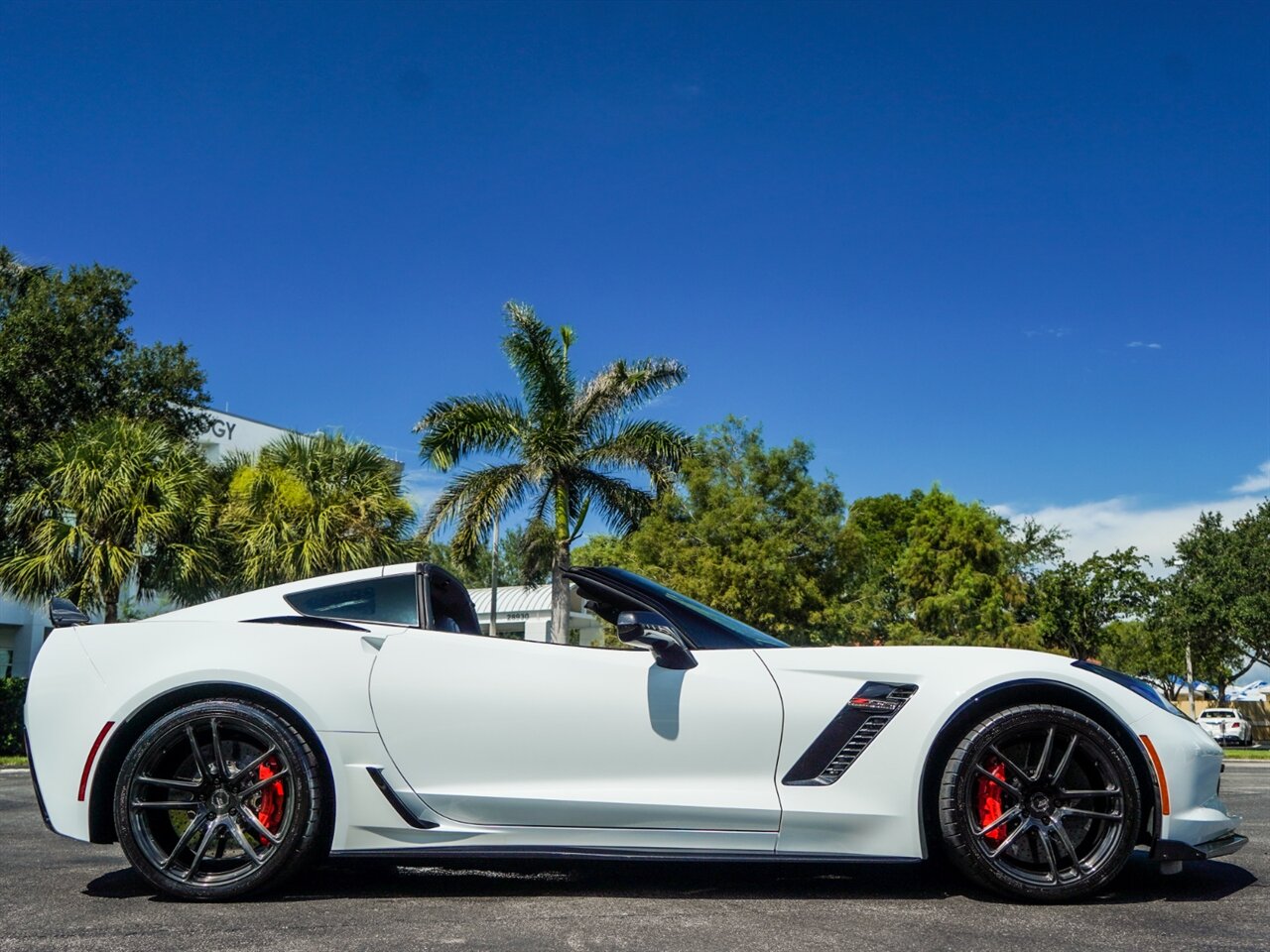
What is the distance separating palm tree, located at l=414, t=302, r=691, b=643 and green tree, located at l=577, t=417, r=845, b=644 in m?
0.88

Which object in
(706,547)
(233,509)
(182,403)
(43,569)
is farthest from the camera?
(182,403)

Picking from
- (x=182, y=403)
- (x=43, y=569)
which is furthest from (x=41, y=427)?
(x=43, y=569)

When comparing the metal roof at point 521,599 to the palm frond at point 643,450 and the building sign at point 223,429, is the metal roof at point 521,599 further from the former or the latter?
the building sign at point 223,429

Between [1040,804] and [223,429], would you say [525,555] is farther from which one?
[223,429]

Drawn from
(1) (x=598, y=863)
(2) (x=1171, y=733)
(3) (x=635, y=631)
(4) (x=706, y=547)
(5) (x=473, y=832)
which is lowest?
(1) (x=598, y=863)

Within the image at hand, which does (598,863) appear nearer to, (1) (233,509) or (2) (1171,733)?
(2) (1171,733)

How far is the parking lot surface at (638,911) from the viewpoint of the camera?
3000mm

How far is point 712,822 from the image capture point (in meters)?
3.53

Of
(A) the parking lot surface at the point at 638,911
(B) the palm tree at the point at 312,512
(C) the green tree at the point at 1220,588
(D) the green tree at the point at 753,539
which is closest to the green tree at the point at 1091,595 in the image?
(C) the green tree at the point at 1220,588

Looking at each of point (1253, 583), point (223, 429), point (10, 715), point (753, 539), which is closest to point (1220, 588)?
point (1253, 583)

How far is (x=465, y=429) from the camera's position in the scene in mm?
22141

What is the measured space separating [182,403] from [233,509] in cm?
992

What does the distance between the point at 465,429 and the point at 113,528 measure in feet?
23.3

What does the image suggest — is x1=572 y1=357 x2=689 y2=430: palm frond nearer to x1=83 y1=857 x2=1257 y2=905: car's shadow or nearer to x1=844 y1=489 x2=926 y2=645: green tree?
x1=844 y1=489 x2=926 y2=645: green tree
